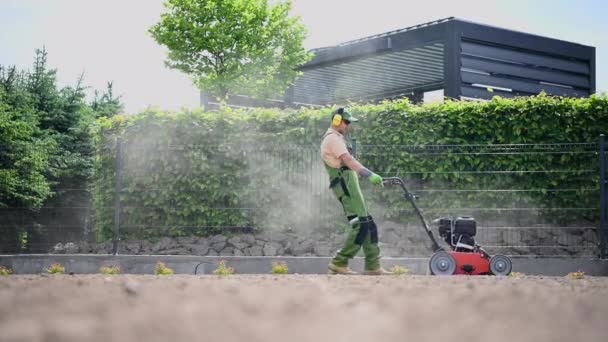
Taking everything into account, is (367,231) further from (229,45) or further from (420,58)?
(229,45)

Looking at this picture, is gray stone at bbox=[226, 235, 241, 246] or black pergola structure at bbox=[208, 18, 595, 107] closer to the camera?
gray stone at bbox=[226, 235, 241, 246]

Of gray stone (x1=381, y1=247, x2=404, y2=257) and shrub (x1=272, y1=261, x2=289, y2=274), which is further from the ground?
gray stone (x1=381, y1=247, x2=404, y2=257)

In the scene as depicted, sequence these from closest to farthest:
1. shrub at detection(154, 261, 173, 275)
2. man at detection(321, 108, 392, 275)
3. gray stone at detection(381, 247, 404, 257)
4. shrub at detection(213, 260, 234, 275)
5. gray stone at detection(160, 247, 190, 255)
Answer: man at detection(321, 108, 392, 275)
shrub at detection(213, 260, 234, 275)
shrub at detection(154, 261, 173, 275)
gray stone at detection(381, 247, 404, 257)
gray stone at detection(160, 247, 190, 255)

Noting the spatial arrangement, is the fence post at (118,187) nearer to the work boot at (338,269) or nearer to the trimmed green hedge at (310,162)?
the trimmed green hedge at (310,162)

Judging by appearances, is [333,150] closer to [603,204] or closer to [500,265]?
[500,265]

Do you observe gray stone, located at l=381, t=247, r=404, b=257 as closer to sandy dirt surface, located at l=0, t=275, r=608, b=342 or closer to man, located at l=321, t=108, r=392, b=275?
man, located at l=321, t=108, r=392, b=275

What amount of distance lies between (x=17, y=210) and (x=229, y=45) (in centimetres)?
1523

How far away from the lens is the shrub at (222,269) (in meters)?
10.8

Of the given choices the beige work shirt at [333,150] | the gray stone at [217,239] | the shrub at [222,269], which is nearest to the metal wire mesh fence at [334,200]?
the gray stone at [217,239]

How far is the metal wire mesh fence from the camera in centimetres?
1284

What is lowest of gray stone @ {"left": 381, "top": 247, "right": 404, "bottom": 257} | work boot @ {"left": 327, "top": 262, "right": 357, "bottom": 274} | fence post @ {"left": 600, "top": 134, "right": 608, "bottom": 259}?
work boot @ {"left": 327, "top": 262, "right": 357, "bottom": 274}

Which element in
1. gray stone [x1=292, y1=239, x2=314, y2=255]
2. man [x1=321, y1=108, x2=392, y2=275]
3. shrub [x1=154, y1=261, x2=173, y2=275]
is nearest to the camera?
man [x1=321, y1=108, x2=392, y2=275]

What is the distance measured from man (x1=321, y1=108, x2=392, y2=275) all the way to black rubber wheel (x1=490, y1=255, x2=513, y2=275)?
1493 millimetres

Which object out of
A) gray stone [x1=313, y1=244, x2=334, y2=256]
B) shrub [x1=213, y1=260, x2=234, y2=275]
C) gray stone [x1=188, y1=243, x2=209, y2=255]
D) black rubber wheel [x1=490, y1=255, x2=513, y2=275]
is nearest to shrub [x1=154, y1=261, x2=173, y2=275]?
shrub [x1=213, y1=260, x2=234, y2=275]
